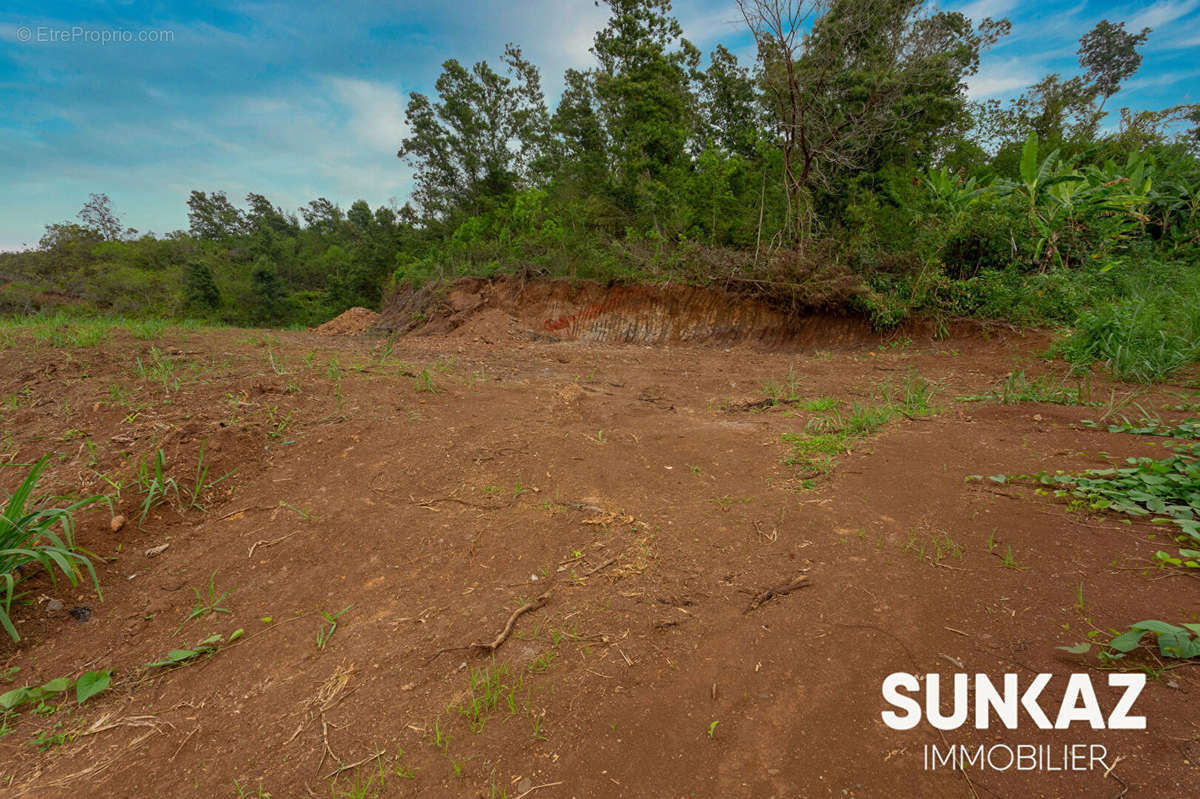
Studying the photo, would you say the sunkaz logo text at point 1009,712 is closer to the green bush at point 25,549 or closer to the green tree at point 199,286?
the green bush at point 25,549

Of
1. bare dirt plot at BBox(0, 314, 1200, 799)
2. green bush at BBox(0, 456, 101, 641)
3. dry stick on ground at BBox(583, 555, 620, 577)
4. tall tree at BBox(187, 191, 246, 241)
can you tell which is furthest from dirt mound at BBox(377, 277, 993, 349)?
tall tree at BBox(187, 191, 246, 241)

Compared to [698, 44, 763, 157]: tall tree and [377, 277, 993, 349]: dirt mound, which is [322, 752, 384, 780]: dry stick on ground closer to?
[377, 277, 993, 349]: dirt mound

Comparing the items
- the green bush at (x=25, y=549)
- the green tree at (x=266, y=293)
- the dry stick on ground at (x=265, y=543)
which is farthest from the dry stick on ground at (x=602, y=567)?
the green tree at (x=266, y=293)

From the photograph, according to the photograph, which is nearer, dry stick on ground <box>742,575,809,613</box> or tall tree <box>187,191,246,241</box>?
dry stick on ground <box>742,575,809,613</box>

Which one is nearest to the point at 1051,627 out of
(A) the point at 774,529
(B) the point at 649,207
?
(A) the point at 774,529

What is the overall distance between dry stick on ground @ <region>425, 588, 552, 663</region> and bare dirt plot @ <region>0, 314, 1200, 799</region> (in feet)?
0.06

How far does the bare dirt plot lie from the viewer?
1.35 metres

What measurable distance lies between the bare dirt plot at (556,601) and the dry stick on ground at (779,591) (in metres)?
0.02

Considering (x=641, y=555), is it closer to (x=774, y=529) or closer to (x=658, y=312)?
(x=774, y=529)

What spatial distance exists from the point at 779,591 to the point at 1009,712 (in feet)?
2.51

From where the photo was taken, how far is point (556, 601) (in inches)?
80.7

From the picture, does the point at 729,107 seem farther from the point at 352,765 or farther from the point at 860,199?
the point at 352,765

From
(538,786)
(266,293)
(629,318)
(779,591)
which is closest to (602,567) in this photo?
(779,591)

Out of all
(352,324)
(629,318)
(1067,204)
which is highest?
(1067,204)
